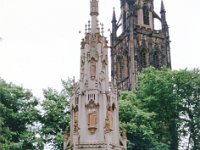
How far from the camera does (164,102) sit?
92.1 feet

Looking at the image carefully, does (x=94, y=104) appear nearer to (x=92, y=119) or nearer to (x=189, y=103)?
(x=92, y=119)

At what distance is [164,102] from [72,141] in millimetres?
13573

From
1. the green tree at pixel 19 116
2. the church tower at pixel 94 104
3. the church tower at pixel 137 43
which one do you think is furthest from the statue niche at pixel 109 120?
the church tower at pixel 137 43

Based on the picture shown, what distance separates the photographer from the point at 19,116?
23.2m

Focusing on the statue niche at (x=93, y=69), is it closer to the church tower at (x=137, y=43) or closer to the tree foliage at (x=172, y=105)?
the tree foliage at (x=172, y=105)

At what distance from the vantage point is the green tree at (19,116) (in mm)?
22434

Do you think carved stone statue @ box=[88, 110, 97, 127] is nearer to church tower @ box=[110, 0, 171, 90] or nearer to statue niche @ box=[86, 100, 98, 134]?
statue niche @ box=[86, 100, 98, 134]

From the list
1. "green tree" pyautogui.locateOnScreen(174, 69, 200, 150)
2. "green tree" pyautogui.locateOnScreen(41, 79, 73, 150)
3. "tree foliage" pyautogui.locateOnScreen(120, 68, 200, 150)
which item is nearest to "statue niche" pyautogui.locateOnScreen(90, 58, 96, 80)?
"green tree" pyautogui.locateOnScreen(41, 79, 73, 150)

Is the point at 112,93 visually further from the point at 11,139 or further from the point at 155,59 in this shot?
the point at 155,59

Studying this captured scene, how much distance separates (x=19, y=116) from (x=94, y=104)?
844 cm

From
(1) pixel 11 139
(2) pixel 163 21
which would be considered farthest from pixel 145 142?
(2) pixel 163 21

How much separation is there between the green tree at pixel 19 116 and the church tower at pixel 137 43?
31.0 meters

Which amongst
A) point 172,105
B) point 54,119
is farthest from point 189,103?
point 54,119

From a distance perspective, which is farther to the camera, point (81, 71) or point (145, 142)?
point (145, 142)
